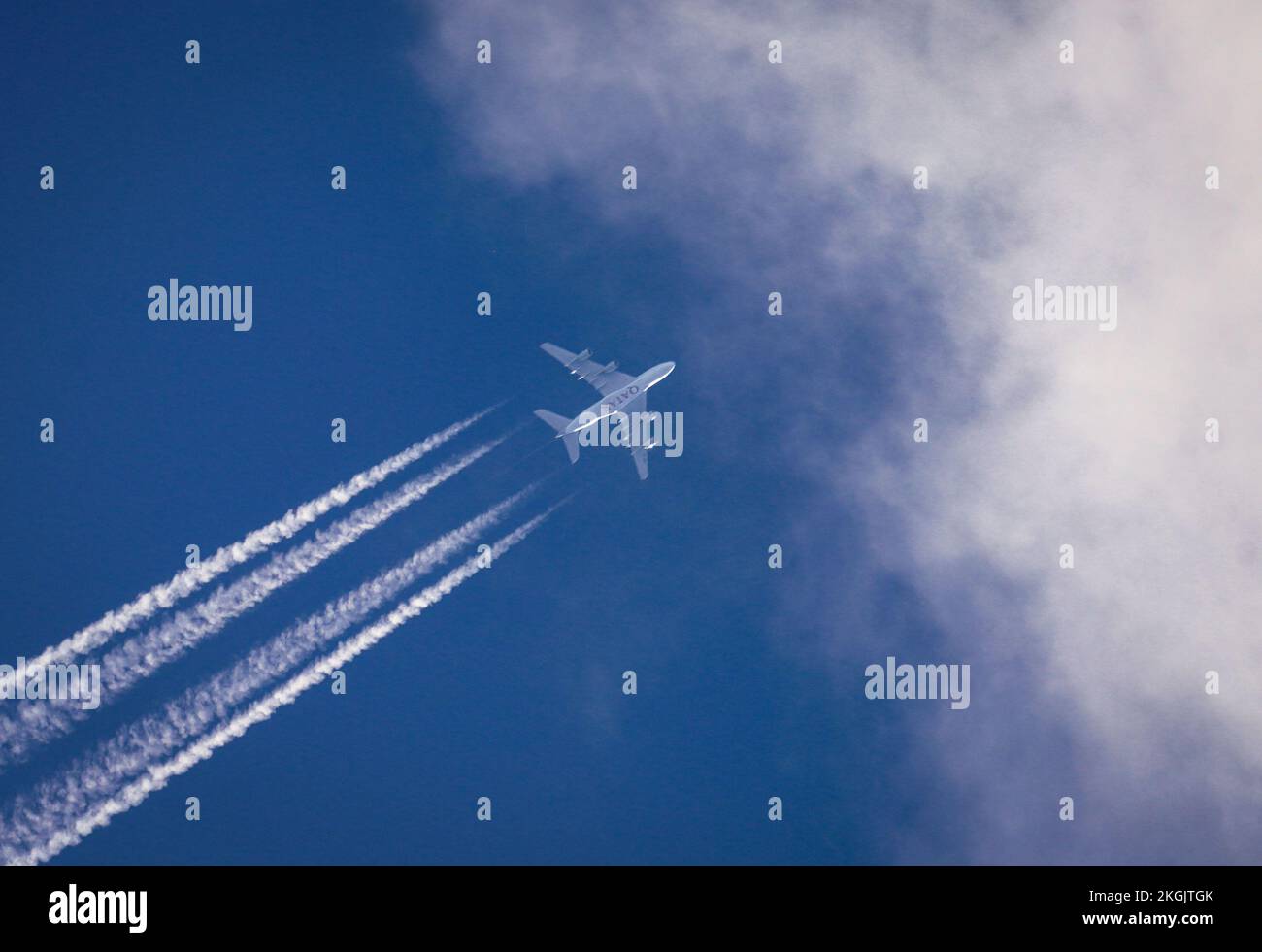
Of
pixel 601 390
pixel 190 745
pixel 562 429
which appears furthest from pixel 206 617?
pixel 601 390

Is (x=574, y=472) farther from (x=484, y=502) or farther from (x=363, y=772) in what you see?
(x=363, y=772)

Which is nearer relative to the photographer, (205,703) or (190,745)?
(190,745)

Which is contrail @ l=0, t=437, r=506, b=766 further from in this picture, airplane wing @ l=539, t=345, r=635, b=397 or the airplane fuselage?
airplane wing @ l=539, t=345, r=635, b=397

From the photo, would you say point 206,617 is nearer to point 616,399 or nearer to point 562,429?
point 562,429

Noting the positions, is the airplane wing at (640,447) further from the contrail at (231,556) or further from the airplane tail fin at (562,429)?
the contrail at (231,556)

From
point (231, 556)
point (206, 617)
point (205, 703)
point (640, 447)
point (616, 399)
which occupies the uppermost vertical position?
point (616, 399)

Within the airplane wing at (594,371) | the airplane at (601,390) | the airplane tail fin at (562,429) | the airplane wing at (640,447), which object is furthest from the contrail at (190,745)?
the airplane wing at (594,371)

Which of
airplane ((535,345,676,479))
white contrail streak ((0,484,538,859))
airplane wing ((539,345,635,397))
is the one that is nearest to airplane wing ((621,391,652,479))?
airplane ((535,345,676,479))
